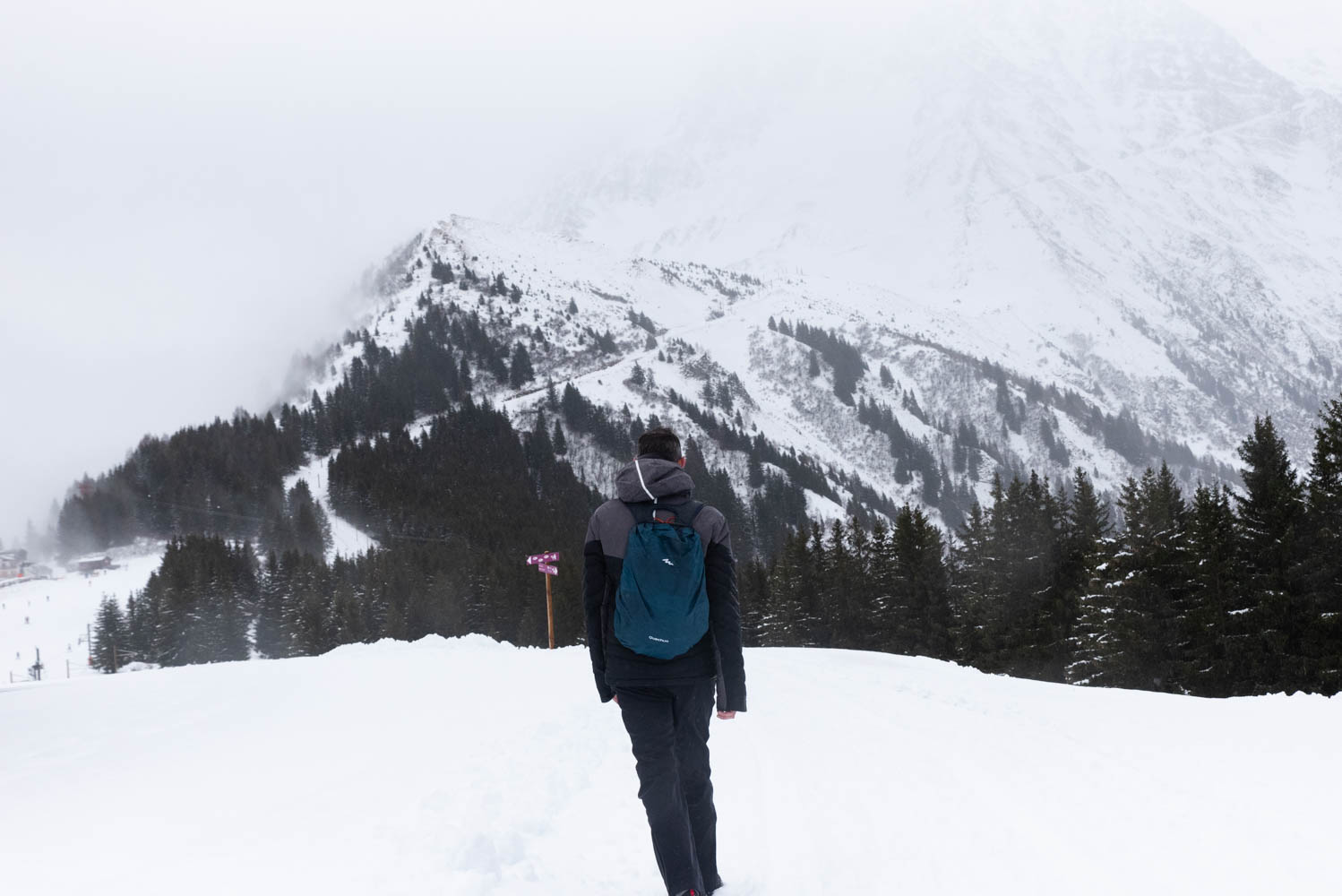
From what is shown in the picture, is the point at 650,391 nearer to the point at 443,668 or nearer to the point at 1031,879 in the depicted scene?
the point at 443,668

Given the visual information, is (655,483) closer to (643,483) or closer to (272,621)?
(643,483)

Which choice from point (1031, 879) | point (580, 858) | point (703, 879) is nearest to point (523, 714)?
point (580, 858)

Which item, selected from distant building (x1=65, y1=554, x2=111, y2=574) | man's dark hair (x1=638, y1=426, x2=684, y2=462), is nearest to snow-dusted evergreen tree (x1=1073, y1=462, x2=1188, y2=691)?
man's dark hair (x1=638, y1=426, x2=684, y2=462)

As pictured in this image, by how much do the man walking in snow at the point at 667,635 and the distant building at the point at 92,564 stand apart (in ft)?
436

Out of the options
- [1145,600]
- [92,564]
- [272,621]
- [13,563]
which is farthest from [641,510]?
[13,563]

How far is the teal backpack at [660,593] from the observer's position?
450 centimetres

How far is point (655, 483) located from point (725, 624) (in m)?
0.92


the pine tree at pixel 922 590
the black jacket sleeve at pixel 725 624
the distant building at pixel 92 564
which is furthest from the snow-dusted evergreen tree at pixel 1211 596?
the distant building at pixel 92 564

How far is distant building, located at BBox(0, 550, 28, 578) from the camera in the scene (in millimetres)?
119812

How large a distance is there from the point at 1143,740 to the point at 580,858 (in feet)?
22.6

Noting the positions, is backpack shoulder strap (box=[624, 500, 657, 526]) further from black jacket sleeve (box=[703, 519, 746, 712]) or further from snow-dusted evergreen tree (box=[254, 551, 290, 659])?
snow-dusted evergreen tree (box=[254, 551, 290, 659])

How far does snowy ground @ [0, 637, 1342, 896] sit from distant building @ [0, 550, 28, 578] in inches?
5456

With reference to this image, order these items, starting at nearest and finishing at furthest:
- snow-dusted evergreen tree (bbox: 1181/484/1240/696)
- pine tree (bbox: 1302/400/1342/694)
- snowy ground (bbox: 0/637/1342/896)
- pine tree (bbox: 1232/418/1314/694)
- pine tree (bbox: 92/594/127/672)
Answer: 1. snowy ground (bbox: 0/637/1342/896)
2. pine tree (bbox: 1302/400/1342/694)
3. pine tree (bbox: 1232/418/1314/694)
4. snow-dusted evergreen tree (bbox: 1181/484/1240/696)
5. pine tree (bbox: 92/594/127/672)

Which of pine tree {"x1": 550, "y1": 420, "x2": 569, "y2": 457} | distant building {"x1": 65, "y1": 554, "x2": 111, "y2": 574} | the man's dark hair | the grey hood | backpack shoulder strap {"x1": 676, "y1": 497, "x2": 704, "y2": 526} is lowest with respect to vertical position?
backpack shoulder strap {"x1": 676, "y1": 497, "x2": 704, "y2": 526}
